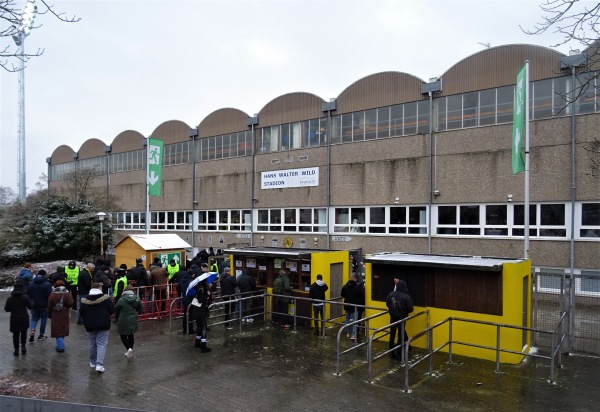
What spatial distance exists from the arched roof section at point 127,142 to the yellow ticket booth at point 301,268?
88.9 feet

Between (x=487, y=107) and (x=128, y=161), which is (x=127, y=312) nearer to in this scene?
(x=487, y=107)

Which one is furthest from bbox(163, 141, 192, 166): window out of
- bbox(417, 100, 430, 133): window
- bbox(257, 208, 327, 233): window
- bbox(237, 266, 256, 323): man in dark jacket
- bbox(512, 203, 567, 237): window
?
bbox(512, 203, 567, 237): window

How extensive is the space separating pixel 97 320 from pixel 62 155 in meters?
45.0

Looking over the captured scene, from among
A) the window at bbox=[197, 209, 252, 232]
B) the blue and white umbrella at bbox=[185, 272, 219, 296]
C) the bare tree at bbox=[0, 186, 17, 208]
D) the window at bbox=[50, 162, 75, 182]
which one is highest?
the window at bbox=[50, 162, 75, 182]

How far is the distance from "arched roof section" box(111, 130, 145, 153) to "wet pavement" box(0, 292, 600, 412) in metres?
29.4

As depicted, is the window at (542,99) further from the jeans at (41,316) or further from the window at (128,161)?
the window at (128,161)

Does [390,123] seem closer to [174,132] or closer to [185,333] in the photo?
[185,333]

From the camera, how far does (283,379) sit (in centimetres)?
823

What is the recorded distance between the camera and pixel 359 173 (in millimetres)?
23469

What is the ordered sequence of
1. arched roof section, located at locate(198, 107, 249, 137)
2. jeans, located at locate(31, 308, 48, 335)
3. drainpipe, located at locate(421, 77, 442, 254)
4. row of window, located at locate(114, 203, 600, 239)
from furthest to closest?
1. arched roof section, located at locate(198, 107, 249, 137)
2. drainpipe, located at locate(421, 77, 442, 254)
3. row of window, located at locate(114, 203, 600, 239)
4. jeans, located at locate(31, 308, 48, 335)

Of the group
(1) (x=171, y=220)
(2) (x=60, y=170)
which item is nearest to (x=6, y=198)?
(2) (x=60, y=170)

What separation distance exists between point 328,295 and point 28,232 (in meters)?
19.8

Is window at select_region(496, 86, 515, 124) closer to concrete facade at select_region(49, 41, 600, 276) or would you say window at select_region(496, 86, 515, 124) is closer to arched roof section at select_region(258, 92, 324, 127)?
concrete facade at select_region(49, 41, 600, 276)

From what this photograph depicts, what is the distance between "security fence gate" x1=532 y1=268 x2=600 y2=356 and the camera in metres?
9.92
